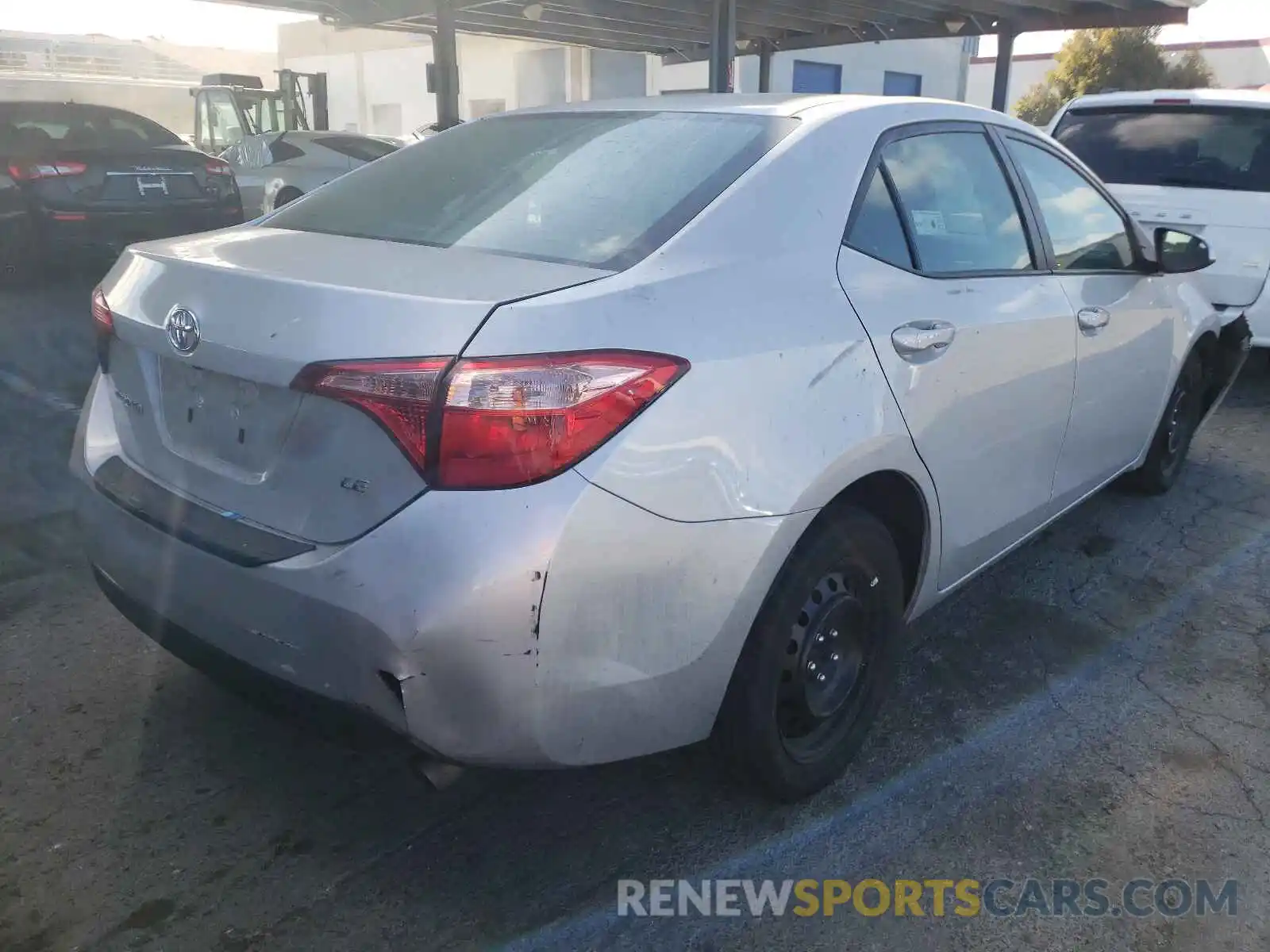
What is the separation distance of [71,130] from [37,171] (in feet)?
3.49

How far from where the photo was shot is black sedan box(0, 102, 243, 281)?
851 centimetres

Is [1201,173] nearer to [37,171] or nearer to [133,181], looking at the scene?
[133,181]

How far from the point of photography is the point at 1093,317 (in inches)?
135

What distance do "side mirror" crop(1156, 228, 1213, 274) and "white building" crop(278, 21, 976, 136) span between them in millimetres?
17268

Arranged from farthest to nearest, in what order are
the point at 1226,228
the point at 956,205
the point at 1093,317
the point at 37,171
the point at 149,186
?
the point at 149,186
the point at 37,171
the point at 1226,228
the point at 1093,317
the point at 956,205

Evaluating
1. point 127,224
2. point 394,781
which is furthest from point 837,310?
point 127,224

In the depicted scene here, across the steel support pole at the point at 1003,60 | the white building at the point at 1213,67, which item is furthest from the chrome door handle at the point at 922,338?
the white building at the point at 1213,67

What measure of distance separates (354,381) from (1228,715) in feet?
8.78

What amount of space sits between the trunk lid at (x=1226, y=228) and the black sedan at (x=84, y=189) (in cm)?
743

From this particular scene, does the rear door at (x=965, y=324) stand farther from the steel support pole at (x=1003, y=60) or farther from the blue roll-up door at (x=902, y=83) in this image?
the blue roll-up door at (x=902, y=83)

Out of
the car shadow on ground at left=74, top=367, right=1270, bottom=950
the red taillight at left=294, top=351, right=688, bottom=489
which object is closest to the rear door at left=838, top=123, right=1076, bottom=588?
the car shadow on ground at left=74, top=367, right=1270, bottom=950

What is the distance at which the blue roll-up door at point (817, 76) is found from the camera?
2462cm

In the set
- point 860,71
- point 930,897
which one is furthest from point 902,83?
point 930,897

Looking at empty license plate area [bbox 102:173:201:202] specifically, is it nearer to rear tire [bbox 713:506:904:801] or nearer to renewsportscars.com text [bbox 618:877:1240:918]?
rear tire [bbox 713:506:904:801]
